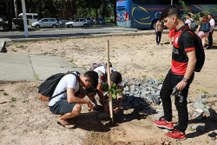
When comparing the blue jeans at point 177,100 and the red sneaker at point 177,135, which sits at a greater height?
the blue jeans at point 177,100

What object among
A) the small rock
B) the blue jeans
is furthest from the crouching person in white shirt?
the small rock

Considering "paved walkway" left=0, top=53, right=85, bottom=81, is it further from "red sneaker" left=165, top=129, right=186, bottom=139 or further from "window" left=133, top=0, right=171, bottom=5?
"window" left=133, top=0, right=171, bottom=5

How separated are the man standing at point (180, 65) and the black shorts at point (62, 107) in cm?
142

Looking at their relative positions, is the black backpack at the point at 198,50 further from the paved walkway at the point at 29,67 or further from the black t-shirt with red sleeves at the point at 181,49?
the paved walkway at the point at 29,67

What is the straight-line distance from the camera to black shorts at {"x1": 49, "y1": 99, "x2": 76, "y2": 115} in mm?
4527

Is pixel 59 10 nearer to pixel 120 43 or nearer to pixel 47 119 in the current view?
pixel 120 43

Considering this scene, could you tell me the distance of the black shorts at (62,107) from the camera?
4.53m

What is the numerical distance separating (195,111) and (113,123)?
153cm

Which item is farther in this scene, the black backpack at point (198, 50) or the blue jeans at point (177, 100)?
the blue jeans at point (177, 100)

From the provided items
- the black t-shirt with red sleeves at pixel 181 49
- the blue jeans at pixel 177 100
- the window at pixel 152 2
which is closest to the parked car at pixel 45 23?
the window at pixel 152 2

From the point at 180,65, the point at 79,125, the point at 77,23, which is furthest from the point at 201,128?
the point at 77,23

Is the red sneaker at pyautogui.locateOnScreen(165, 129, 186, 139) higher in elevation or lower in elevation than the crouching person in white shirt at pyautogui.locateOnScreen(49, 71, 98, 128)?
lower

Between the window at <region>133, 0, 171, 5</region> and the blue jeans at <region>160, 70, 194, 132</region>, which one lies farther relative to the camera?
the window at <region>133, 0, 171, 5</region>

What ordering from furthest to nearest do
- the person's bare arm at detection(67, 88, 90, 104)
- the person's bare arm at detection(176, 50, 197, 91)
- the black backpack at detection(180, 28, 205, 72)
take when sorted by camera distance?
the person's bare arm at detection(67, 88, 90, 104)
the black backpack at detection(180, 28, 205, 72)
the person's bare arm at detection(176, 50, 197, 91)
